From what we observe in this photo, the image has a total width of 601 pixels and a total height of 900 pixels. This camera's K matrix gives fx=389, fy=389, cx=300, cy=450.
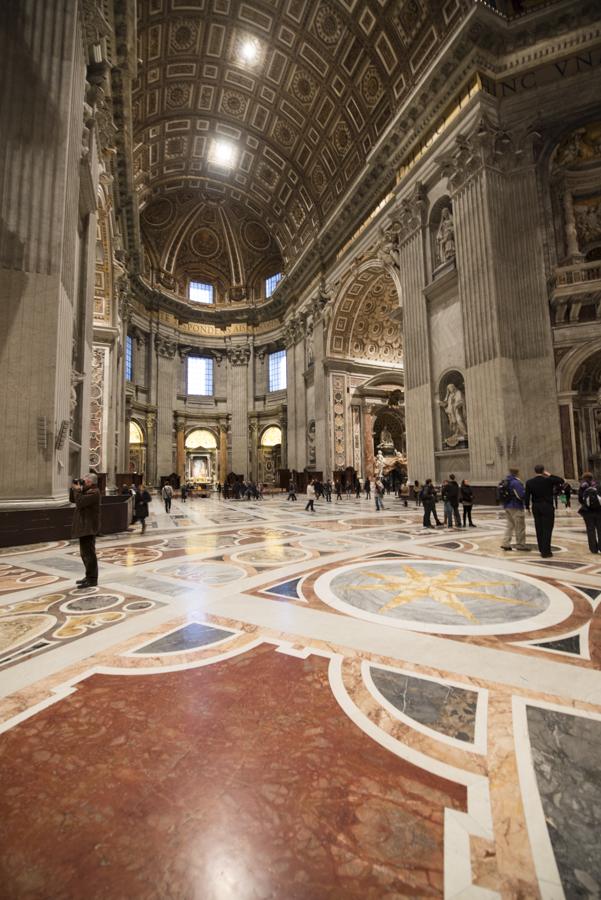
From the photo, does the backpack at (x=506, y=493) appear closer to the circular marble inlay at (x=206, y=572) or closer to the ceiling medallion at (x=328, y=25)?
the circular marble inlay at (x=206, y=572)

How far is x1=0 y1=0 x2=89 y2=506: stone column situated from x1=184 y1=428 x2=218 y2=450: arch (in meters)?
22.9

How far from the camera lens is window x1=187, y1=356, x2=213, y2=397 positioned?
31031 mm

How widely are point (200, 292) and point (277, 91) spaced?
1501cm

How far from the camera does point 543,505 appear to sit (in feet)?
15.4

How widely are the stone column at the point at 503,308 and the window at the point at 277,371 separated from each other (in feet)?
63.2

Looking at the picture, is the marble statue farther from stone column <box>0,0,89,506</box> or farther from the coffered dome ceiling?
stone column <box>0,0,89,506</box>

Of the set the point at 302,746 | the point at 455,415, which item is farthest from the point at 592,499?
the point at 455,415

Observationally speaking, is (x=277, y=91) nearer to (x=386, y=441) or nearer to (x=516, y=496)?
(x=386, y=441)

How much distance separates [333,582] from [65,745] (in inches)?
97.2

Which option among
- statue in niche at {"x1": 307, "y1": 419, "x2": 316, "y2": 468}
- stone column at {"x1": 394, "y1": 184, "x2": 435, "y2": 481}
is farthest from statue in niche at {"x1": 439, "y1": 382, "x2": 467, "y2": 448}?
statue in niche at {"x1": 307, "y1": 419, "x2": 316, "y2": 468}

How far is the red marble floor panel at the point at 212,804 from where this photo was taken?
92 cm

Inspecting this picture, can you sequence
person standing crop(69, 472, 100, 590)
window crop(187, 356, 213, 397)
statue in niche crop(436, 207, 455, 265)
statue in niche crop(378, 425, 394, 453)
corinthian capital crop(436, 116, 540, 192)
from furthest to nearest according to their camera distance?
1. window crop(187, 356, 213, 397)
2. statue in niche crop(378, 425, 394, 453)
3. statue in niche crop(436, 207, 455, 265)
4. corinthian capital crop(436, 116, 540, 192)
5. person standing crop(69, 472, 100, 590)

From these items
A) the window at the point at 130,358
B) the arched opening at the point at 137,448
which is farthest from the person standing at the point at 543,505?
the window at the point at 130,358

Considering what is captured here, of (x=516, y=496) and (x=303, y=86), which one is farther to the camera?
(x=303, y=86)
